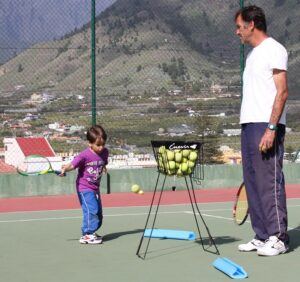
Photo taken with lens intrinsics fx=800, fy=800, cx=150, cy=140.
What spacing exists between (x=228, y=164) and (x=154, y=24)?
356cm

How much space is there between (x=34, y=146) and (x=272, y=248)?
7165 mm

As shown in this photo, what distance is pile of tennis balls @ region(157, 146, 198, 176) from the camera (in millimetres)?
6527

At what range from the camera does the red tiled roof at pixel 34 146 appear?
12703 mm

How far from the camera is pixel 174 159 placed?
Answer: 21.5 ft

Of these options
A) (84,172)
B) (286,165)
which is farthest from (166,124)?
(84,172)

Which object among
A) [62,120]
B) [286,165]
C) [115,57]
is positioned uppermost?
[115,57]

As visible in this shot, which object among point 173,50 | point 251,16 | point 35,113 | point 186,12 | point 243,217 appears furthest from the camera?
point 186,12

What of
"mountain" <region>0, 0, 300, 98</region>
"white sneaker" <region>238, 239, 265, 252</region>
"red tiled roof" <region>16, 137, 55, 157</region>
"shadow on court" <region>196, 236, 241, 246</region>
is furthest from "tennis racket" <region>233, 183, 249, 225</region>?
"red tiled roof" <region>16, 137, 55, 157</region>

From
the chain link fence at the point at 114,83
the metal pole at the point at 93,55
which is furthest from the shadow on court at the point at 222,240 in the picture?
the metal pole at the point at 93,55

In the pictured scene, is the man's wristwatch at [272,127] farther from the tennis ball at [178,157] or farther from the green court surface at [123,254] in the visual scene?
the green court surface at [123,254]

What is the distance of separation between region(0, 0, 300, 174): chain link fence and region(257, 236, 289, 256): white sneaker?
6036 mm

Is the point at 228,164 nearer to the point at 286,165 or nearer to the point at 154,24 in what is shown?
the point at 286,165

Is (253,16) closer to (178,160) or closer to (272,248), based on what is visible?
(178,160)

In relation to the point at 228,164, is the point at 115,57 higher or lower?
higher
